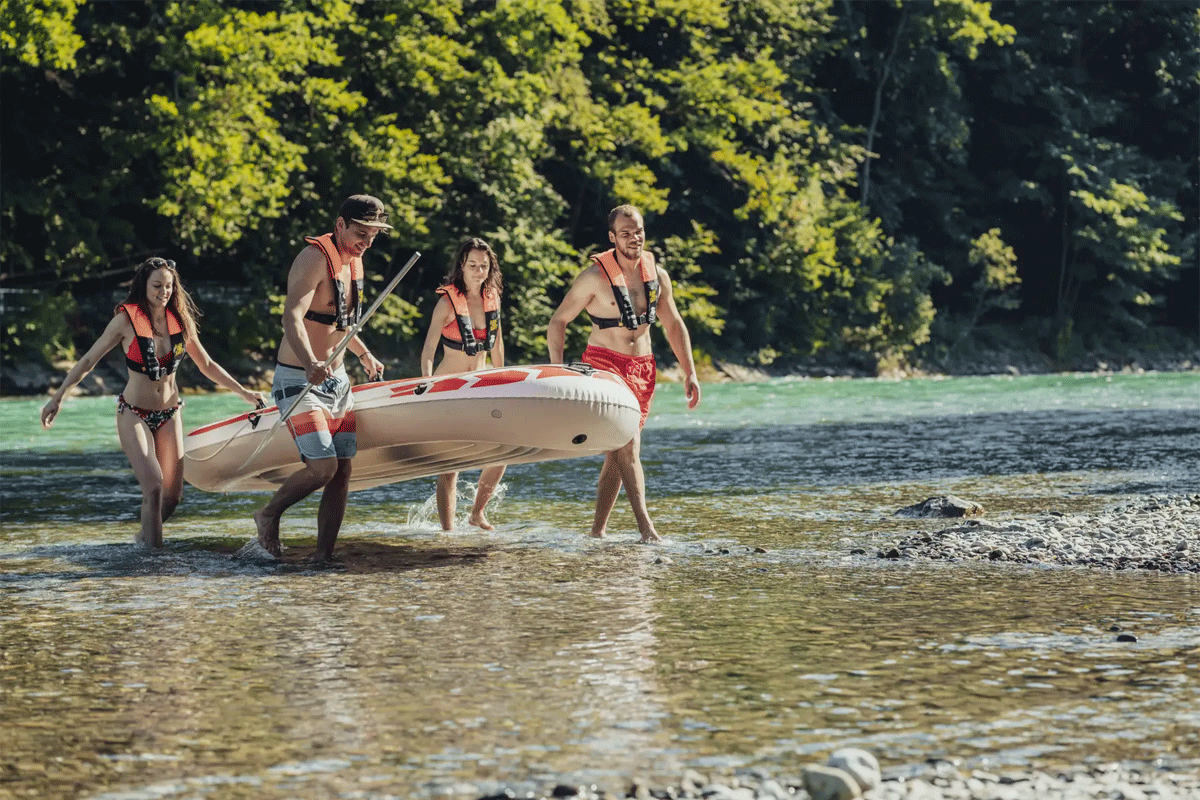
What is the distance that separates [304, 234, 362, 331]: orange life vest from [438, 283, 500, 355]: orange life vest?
4.52 feet

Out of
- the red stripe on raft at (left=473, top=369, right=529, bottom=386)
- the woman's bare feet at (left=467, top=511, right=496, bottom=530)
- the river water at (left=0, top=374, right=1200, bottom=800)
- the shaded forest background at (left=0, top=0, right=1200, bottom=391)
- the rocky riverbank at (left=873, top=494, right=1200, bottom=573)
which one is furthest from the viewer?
the shaded forest background at (left=0, top=0, right=1200, bottom=391)

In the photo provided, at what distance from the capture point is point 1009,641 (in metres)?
6.11

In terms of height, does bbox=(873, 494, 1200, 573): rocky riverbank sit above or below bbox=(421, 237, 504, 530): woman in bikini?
below

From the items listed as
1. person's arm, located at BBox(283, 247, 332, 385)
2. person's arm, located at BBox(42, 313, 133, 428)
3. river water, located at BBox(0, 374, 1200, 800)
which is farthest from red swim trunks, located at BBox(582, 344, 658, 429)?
person's arm, located at BBox(42, 313, 133, 428)

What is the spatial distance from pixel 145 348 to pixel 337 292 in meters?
1.20

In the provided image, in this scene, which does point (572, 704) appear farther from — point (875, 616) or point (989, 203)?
point (989, 203)

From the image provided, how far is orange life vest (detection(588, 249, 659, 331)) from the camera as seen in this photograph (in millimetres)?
9273

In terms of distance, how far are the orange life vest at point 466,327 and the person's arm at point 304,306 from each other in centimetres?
163

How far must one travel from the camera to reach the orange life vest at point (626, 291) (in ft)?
30.4

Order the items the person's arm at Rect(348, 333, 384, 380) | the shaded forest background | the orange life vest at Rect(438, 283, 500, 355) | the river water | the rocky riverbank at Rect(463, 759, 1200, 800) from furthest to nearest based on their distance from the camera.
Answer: the shaded forest background, the orange life vest at Rect(438, 283, 500, 355), the person's arm at Rect(348, 333, 384, 380), the river water, the rocky riverbank at Rect(463, 759, 1200, 800)

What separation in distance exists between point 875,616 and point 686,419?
54.7ft

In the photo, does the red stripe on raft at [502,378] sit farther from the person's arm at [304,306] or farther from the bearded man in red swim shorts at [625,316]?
the person's arm at [304,306]

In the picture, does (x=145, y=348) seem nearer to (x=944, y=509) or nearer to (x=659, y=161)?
(x=944, y=509)

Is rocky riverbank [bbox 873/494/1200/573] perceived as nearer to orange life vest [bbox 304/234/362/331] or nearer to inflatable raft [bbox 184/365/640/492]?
inflatable raft [bbox 184/365/640/492]
